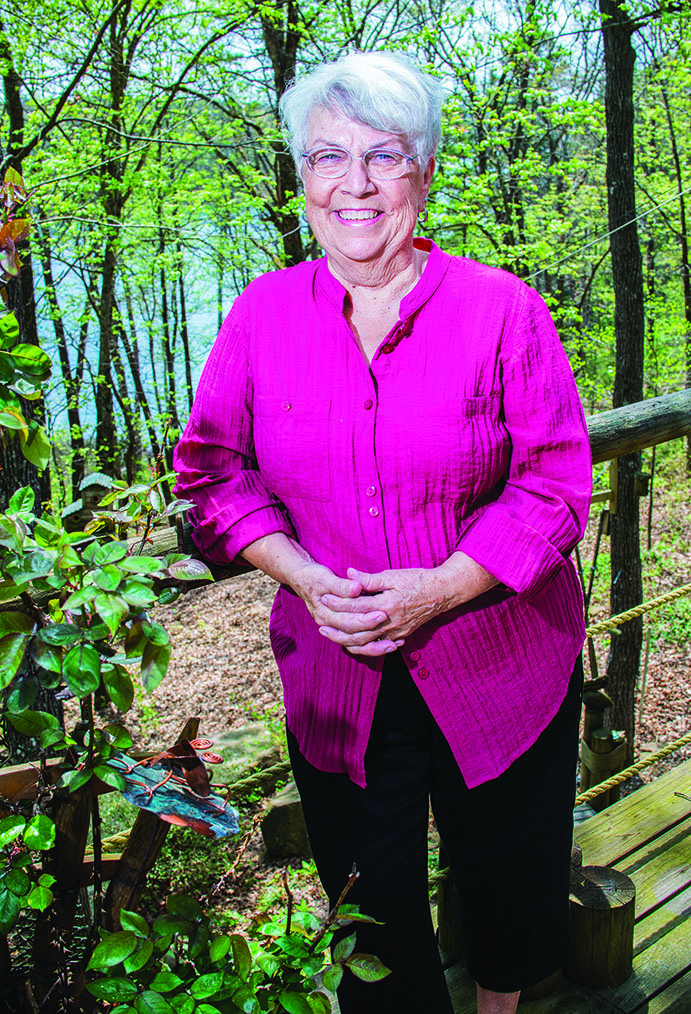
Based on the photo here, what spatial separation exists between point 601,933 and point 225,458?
1453 millimetres

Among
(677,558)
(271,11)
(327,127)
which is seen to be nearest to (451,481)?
(327,127)

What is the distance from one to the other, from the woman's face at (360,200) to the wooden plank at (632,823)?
1.84 metres

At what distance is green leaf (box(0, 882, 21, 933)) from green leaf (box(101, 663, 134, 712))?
0.88 feet

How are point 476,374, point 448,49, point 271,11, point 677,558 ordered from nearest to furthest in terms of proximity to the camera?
point 476,374 → point 271,11 → point 448,49 → point 677,558

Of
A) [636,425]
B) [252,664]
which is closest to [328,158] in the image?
[636,425]

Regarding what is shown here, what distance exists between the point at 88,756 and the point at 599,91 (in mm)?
15774

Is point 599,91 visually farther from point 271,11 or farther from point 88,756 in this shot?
point 88,756

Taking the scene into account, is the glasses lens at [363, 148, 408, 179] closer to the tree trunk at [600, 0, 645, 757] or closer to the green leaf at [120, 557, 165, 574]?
the green leaf at [120, 557, 165, 574]

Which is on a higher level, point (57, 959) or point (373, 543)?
point (373, 543)

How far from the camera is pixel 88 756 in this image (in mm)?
A: 1004

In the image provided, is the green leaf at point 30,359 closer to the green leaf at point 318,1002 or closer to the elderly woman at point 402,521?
the elderly woman at point 402,521

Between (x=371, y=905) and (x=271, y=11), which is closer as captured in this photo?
(x=371, y=905)

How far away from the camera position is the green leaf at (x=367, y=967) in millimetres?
990

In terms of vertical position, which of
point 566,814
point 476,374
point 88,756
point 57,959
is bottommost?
point 566,814
